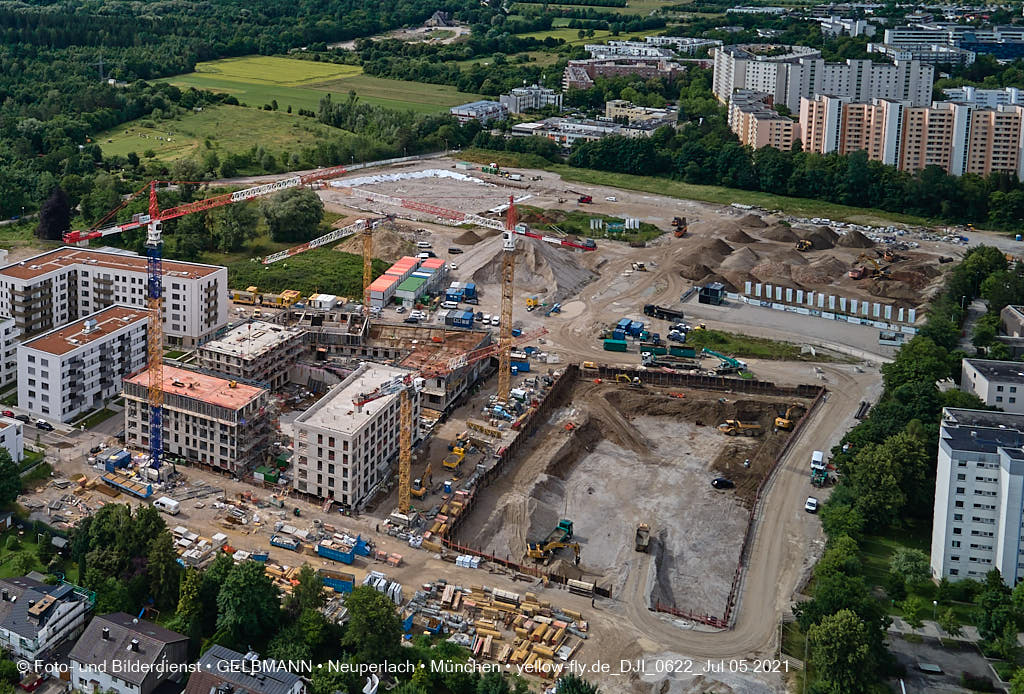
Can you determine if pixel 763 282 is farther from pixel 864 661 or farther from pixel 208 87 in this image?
pixel 208 87

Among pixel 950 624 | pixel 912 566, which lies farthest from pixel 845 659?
pixel 912 566

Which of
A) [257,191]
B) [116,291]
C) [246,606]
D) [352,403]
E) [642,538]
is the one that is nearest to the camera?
[246,606]

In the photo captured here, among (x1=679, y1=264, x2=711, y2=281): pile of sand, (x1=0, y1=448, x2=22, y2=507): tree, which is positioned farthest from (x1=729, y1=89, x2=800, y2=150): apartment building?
(x1=0, y1=448, x2=22, y2=507): tree

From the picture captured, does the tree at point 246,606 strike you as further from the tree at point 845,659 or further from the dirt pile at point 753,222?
the dirt pile at point 753,222

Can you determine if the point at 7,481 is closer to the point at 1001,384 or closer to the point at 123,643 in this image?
the point at 123,643

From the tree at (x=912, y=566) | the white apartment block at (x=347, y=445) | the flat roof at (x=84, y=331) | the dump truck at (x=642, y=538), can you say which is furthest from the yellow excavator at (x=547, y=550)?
the flat roof at (x=84, y=331)

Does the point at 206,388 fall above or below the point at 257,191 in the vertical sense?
below

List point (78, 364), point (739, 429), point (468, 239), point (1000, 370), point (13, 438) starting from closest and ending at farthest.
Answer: point (13, 438) < point (78, 364) < point (1000, 370) < point (739, 429) < point (468, 239)

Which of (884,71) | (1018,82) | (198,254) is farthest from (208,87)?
(1018,82)
